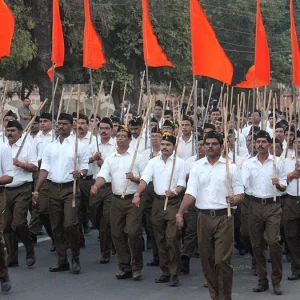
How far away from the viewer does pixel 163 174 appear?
11.4 m

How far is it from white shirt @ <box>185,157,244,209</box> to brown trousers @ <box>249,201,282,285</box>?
1.22 m

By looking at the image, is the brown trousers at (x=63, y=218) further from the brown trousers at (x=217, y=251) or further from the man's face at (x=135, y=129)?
the brown trousers at (x=217, y=251)

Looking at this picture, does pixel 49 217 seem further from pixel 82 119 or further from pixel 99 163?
pixel 82 119

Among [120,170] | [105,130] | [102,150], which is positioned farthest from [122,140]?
[102,150]

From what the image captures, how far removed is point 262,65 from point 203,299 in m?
5.29

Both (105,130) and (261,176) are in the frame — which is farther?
(105,130)

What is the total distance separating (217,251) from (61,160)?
3291 mm

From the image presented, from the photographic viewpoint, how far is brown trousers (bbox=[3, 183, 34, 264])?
39.7 feet

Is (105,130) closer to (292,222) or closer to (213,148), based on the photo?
(292,222)

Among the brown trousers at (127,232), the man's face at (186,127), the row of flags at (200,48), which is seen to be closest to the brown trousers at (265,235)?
the brown trousers at (127,232)

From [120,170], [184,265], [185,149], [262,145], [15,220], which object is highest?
[262,145]

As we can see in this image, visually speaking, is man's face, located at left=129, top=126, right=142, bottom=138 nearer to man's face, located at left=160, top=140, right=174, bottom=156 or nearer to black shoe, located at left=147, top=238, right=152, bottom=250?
black shoe, located at left=147, top=238, right=152, bottom=250

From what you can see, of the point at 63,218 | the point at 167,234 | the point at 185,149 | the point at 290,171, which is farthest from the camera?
the point at 185,149

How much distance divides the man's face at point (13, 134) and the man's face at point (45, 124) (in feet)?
6.91
